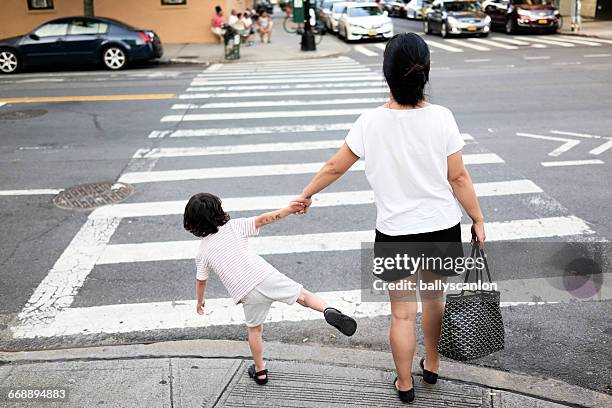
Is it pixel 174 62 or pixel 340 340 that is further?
pixel 174 62

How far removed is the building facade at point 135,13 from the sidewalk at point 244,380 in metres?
25.2

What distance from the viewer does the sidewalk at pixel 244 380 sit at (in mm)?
3738

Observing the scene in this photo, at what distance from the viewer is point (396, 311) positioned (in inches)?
140

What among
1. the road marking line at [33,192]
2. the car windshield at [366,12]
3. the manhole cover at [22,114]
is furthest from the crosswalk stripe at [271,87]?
the car windshield at [366,12]

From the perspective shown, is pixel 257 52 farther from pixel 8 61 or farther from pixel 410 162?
pixel 410 162

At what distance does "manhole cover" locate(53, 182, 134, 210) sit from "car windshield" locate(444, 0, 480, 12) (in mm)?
23791

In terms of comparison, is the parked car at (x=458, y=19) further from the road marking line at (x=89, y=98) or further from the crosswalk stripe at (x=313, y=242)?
the crosswalk stripe at (x=313, y=242)

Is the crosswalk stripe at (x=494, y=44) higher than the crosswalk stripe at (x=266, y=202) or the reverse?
higher

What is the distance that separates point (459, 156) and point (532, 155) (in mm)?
6063

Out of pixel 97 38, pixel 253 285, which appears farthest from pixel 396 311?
pixel 97 38

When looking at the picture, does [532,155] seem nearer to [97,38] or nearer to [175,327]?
[175,327]

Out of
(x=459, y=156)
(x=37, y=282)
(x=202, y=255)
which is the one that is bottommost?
(x=37, y=282)

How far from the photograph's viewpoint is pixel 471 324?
3.47m

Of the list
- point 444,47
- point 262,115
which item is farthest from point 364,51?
point 262,115
